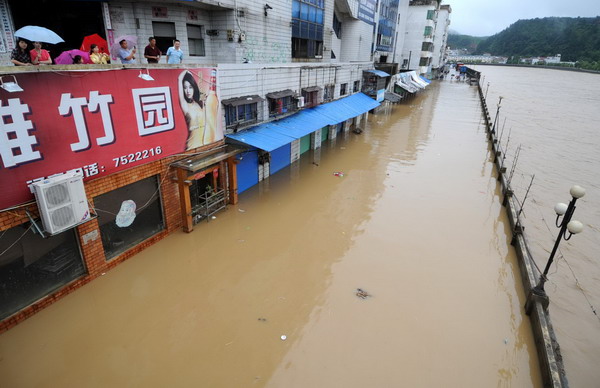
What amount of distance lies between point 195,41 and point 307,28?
26.2 feet

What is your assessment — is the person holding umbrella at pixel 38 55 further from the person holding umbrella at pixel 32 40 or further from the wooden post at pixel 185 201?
the wooden post at pixel 185 201

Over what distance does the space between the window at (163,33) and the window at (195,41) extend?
32.8 inches

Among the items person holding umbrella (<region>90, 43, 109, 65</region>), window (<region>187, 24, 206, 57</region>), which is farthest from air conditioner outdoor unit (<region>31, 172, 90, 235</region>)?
window (<region>187, 24, 206, 57</region>)

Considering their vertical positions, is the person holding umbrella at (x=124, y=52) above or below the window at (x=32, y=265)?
above

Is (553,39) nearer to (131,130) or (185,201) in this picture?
(185,201)

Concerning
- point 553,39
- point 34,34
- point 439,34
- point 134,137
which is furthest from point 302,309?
point 553,39

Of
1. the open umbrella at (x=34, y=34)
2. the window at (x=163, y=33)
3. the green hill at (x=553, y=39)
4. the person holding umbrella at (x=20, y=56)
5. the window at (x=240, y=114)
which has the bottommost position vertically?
the window at (x=240, y=114)

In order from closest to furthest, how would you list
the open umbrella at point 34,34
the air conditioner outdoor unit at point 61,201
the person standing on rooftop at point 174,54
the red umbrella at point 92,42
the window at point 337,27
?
1. the open umbrella at point 34,34
2. the air conditioner outdoor unit at point 61,201
3. the red umbrella at point 92,42
4. the person standing on rooftop at point 174,54
5. the window at point 337,27

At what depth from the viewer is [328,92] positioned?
67.6 ft

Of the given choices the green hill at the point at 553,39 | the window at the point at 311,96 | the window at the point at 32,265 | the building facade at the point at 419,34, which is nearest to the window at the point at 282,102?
the window at the point at 311,96

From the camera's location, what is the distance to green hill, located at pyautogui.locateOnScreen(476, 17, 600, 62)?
11632 centimetres

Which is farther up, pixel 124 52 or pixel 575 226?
pixel 124 52

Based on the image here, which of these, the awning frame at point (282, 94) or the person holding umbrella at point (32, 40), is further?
the awning frame at point (282, 94)

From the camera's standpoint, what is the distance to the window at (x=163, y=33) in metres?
11.8
